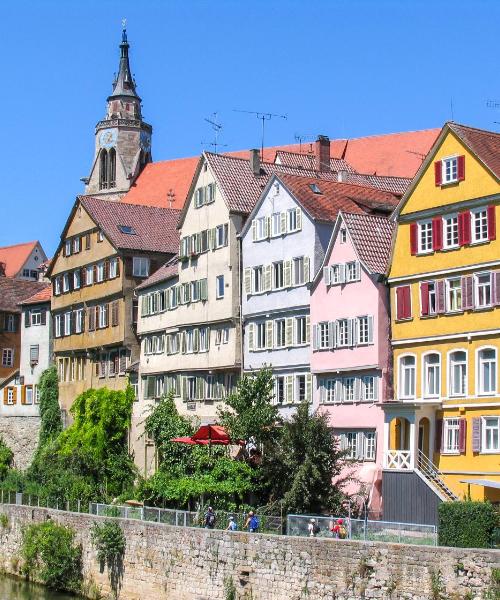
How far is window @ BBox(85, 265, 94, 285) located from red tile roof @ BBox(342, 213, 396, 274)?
22.5 metres

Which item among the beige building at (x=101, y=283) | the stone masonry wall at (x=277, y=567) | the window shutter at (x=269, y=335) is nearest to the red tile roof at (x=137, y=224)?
the beige building at (x=101, y=283)

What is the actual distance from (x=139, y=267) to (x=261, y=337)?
1364 centimetres

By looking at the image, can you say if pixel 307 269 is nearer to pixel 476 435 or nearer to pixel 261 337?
pixel 261 337

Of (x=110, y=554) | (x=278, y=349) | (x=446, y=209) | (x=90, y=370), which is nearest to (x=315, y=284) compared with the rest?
(x=278, y=349)

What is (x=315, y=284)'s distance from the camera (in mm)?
52219

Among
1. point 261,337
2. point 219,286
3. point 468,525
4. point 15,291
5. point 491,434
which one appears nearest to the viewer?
point 468,525

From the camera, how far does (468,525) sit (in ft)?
118

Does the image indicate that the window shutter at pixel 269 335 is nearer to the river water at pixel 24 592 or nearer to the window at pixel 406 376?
the window at pixel 406 376

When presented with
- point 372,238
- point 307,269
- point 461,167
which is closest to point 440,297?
point 461,167

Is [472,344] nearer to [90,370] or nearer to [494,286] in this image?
[494,286]

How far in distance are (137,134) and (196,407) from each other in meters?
70.4

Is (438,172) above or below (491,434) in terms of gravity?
above

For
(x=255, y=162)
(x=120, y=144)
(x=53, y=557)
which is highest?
(x=120, y=144)

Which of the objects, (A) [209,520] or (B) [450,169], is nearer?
(A) [209,520]
